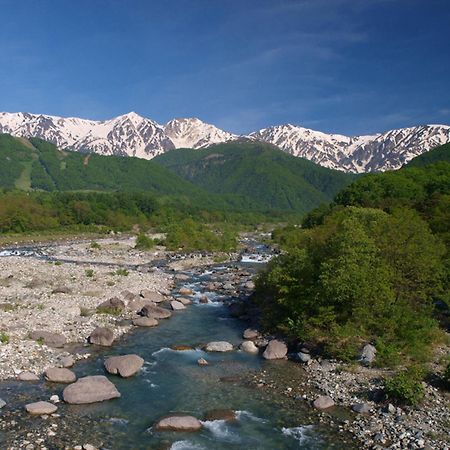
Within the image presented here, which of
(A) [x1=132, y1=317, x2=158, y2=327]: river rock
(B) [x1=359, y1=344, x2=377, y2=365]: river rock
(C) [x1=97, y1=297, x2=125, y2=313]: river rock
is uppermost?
(B) [x1=359, y1=344, x2=377, y2=365]: river rock

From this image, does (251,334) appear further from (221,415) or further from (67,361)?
(67,361)

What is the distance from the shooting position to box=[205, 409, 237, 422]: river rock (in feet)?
72.5

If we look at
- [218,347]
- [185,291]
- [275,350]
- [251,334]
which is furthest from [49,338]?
[185,291]

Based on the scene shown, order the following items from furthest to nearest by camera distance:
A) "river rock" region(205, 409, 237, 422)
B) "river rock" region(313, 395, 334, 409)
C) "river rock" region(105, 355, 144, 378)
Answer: "river rock" region(105, 355, 144, 378), "river rock" region(313, 395, 334, 409), "river rock" region(205, 409, 237, 422)

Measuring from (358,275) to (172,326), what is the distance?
1610 cm

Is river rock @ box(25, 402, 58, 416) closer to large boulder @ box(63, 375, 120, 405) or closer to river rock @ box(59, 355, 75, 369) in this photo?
large boulder @ box(63, 375, 120, 405)

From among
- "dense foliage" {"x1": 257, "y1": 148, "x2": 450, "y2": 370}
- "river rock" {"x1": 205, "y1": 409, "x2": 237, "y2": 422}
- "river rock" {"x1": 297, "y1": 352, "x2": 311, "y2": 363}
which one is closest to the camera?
"river rock" {"x1": 205, "y1": 409, "x2": 237, "y2": 422}

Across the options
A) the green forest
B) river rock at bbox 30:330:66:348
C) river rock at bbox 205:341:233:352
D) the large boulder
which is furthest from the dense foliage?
river rock at bbox 30:330:66:348

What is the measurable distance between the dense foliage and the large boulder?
13.9 m

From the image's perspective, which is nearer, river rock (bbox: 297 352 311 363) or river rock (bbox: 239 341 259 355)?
river rock (bbox: 297 352 311 363)

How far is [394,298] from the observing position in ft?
107

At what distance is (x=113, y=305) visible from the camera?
41781 millimetres

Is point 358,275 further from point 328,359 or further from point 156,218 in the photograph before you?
point 156,218

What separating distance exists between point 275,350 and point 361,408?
932 cm
